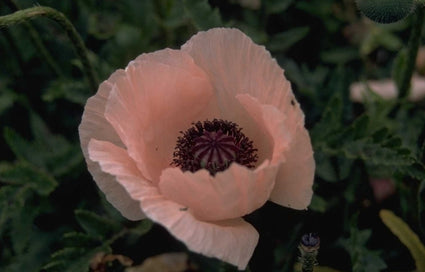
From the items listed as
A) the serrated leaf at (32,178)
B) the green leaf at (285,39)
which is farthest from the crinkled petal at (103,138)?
the green leaf at (285,39)

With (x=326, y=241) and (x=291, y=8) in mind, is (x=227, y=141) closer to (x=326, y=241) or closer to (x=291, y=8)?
(x=326, y=241)

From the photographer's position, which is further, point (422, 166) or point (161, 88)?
point (422, 166)

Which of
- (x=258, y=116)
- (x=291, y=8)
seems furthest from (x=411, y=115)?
(x=258, y=116)

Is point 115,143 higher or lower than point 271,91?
lower

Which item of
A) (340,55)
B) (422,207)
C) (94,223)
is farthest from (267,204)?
(340,55)

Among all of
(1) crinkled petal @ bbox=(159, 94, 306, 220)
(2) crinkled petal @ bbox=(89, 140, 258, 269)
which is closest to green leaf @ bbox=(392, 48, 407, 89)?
(1) crinkled petal @ bbox=(159, 94, 306, 220)

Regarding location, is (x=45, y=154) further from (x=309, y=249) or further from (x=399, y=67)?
(x=399, y=67)
